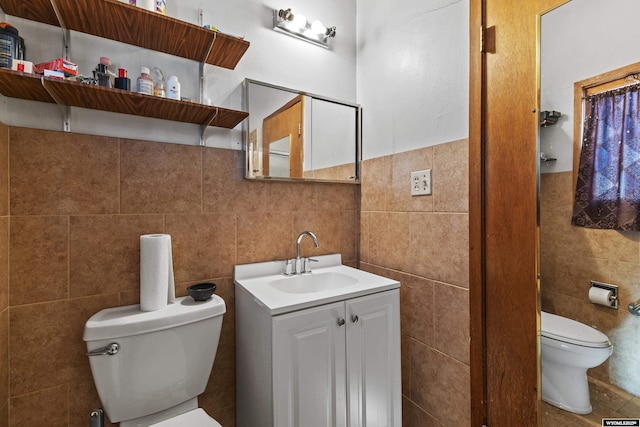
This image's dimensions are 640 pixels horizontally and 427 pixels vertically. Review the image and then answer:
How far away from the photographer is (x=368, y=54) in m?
1.67

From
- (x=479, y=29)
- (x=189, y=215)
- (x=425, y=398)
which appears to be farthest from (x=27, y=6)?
(x=425, y=398)

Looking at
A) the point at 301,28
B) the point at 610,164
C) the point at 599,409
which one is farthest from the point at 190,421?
the point at 301,28

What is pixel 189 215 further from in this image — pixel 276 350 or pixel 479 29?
pixel 479 29

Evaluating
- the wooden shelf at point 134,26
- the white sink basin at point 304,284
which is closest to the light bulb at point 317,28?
the wooden shelf at point 134,26

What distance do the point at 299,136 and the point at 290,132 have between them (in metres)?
0.06

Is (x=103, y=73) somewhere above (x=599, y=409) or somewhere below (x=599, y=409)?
above

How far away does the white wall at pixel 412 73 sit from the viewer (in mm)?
1209

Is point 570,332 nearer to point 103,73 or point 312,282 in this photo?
point 312,282

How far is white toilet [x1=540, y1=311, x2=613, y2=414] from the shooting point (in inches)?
36.0

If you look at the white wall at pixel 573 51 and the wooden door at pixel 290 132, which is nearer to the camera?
the white wall at pixel 573 51

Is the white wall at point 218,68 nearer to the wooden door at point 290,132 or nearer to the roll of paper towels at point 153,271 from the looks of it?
the wooden door at point 290,132

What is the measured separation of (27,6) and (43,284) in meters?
0.92

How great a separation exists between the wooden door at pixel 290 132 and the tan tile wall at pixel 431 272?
1.49ft

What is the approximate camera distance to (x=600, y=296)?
89cm
